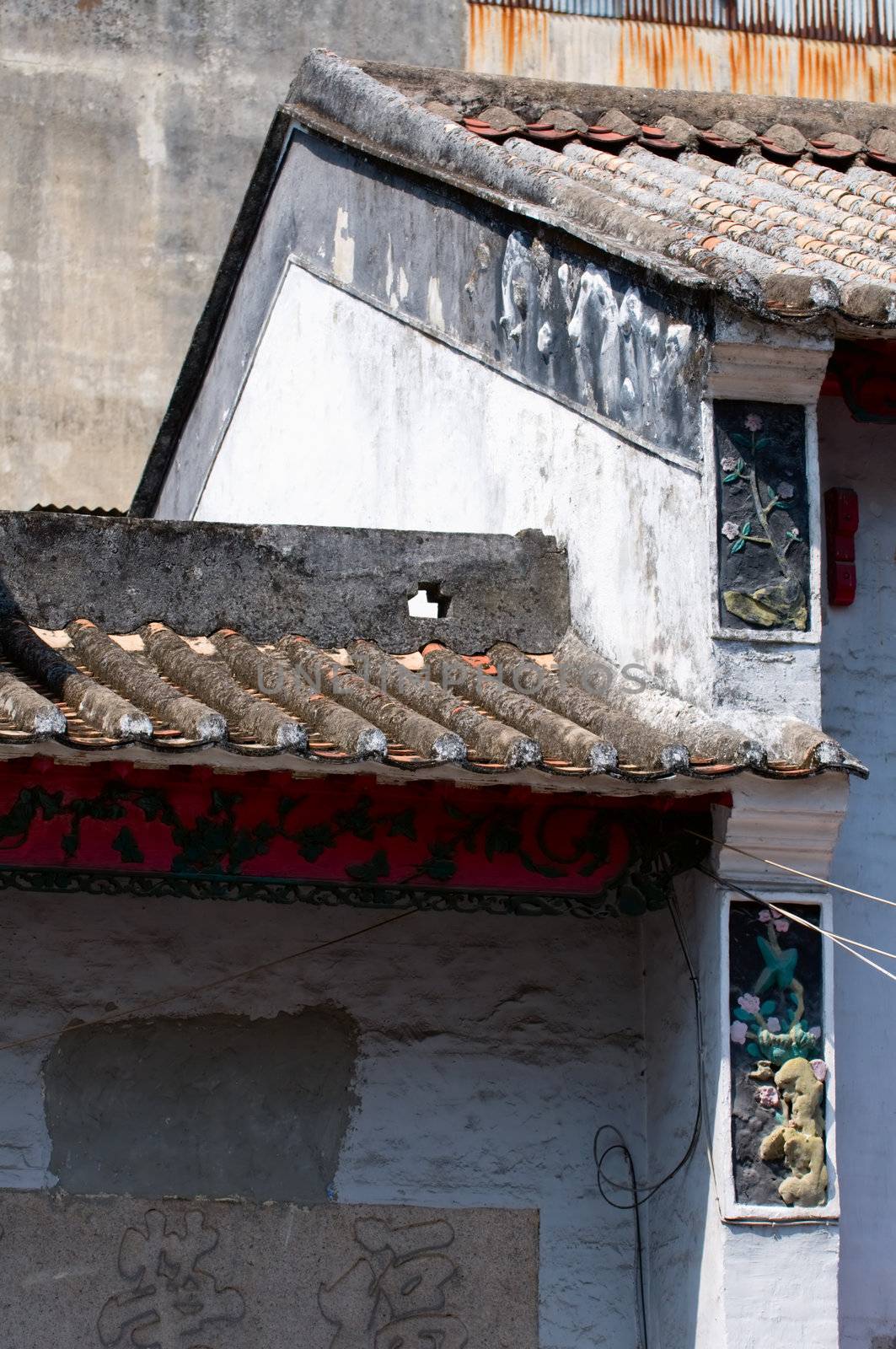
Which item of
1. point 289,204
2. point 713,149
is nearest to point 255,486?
point 289,204

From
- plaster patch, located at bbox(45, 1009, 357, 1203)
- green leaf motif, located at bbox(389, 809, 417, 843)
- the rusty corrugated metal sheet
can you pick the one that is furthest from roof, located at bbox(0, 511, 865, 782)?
the rusty corrugated metal sheet

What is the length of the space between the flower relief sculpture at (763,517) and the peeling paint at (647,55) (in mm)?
10333

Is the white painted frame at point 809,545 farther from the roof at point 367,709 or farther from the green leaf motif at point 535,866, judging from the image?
the green leaf motif at point 535,866

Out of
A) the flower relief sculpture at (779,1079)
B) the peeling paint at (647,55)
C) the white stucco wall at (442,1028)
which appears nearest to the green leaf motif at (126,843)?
the white stucco wall at (442,1028)

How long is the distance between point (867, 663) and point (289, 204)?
420 centimetres

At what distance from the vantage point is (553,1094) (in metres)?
6.89

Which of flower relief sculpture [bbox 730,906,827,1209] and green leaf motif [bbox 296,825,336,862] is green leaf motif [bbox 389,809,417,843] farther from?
flower relief sculpture [bbox 730,906,827,1209]

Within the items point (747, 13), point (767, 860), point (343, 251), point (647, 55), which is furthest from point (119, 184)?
point (767, 860)

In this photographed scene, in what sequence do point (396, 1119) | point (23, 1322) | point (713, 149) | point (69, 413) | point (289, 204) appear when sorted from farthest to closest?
point (69, 413)
point (289, 204)
point (713, 149)
point (396, 1119)
point (23, 1322)

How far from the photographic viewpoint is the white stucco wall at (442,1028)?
6.72 metres

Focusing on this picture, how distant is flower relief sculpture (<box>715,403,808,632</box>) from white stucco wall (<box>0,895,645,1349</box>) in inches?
51.3

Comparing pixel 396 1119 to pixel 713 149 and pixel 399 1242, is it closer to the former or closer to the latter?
pixel 399 1242

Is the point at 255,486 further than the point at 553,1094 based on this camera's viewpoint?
Yes

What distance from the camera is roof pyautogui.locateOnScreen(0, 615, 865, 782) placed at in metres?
5.67
